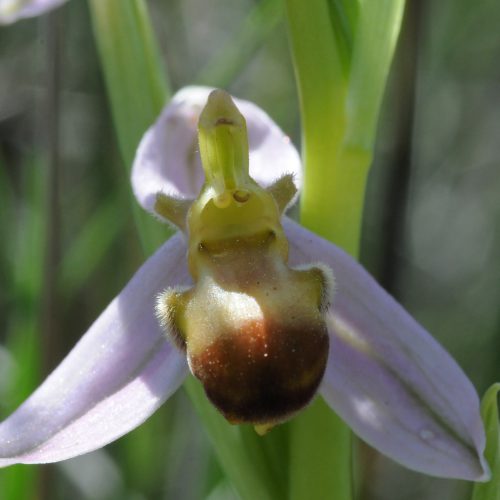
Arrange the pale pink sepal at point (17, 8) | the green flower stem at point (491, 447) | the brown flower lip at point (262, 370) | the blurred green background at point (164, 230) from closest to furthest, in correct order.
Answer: the brown flower lip at point (262, 370), the green flower stem at point (491, 447), the pale pink sepal at point (17, 8), the blurred green background at point (164, 230)

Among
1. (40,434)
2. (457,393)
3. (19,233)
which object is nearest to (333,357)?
(457,393)

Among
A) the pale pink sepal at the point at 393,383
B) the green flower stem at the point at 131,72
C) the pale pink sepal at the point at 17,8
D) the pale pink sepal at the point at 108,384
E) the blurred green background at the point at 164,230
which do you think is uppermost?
the pale pink sepal at the point at 17,8

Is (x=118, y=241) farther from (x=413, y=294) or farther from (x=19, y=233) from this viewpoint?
Result: (x=413, y=294)

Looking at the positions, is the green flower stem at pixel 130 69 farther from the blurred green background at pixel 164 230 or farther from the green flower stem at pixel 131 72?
the blurred green background at pixel 164 230

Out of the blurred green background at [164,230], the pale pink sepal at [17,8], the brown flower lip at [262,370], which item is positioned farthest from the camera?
the blurred green background at [164,230]

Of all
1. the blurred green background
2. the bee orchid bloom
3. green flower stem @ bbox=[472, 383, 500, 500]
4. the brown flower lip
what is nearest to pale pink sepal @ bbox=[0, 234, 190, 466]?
the bee orchid bloom

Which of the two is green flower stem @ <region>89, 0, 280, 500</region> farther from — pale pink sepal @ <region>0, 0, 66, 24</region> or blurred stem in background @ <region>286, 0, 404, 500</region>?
blurred stem in background @ <region>286, 0, 404, 500</region>

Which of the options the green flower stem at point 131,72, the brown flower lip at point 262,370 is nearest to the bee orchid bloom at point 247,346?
the brown flower lip at point 262,370
